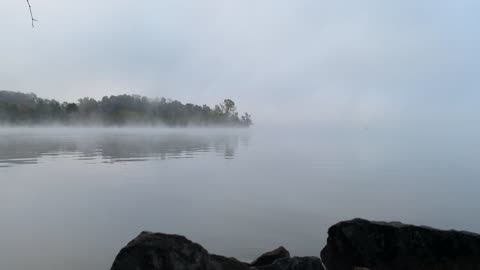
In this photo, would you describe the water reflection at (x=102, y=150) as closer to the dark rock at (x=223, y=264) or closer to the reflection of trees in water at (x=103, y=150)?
the reflection of trees in water at (x=103, y=150)

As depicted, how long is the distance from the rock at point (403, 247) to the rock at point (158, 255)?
2761 millimetres

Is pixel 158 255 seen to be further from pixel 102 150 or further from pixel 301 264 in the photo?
pixel 102 150

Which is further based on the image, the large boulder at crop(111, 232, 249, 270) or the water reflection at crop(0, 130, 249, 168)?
the water reflection at crop(0, 130, 249, 168)

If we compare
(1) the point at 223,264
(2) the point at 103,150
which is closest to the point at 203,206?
(1) the point at 223,264

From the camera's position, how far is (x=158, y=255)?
5.95 m

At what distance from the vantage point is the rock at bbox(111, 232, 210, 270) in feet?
19.5

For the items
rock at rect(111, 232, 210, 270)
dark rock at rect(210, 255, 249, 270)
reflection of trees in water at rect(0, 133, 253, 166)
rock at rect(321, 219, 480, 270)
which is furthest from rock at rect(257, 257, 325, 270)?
reflection of trees in water at rect(0, 133, 253, 166)

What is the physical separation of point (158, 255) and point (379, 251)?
378 cm

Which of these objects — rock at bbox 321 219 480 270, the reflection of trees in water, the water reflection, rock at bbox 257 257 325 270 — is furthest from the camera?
the reflection of trees in water

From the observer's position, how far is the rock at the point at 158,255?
5934 mm

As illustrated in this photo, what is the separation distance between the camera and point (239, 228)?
12039mm

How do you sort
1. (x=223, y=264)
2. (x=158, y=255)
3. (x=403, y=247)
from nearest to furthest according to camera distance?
(x=158, y=255), (x=223, y=264), (x=403, y=247)

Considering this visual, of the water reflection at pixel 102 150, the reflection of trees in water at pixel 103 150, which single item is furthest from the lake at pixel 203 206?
the reflection of trees in water at pixel 103 150

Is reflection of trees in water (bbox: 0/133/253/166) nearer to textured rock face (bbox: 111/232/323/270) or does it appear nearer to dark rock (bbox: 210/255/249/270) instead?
dark rock (bbox: 210/255/249/270)
